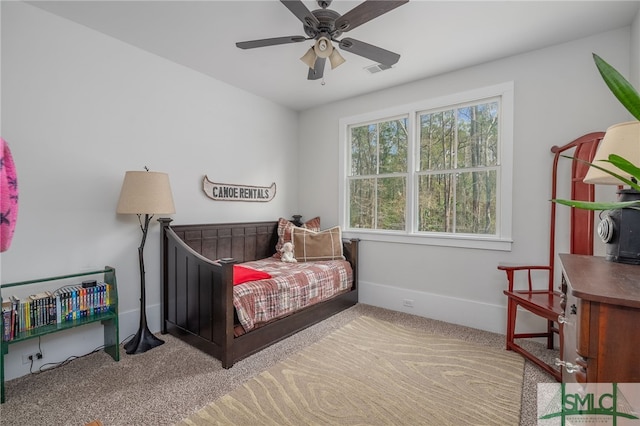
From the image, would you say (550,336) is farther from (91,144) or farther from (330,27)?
(91,144)

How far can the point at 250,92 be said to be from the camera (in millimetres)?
3605

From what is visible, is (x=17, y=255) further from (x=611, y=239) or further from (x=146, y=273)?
(x=611, y=239)

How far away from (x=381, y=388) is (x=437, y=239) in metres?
1.69

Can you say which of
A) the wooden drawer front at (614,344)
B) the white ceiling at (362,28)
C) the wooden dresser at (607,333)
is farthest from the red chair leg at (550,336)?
the white ceiling at (362,28)

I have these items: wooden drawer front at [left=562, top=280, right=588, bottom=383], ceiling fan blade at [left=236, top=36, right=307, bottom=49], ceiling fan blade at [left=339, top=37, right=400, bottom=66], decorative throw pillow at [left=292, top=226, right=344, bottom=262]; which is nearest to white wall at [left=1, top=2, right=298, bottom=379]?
decorative throw pillow at [left=292, top=226, right=344, bottom=262]

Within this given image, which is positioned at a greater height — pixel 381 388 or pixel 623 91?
pixel 623 91

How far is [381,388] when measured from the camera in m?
1.91

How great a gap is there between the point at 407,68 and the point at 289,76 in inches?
47.4

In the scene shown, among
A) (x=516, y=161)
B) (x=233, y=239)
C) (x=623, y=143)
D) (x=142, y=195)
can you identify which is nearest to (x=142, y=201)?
(x=142, y=195)

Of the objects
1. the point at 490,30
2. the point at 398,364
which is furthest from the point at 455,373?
the point at 490,30

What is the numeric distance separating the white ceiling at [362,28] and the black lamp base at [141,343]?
241 cm

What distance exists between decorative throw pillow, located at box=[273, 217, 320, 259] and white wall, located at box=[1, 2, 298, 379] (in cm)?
77

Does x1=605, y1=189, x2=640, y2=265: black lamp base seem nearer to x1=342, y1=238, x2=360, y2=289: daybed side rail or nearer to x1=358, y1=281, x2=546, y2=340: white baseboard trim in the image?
x1=358, y1=281, x2=546, y2=340: white baseboard trim

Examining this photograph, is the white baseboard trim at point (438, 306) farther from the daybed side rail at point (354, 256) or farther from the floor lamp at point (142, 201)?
the floor lamp at point (142, 201)
